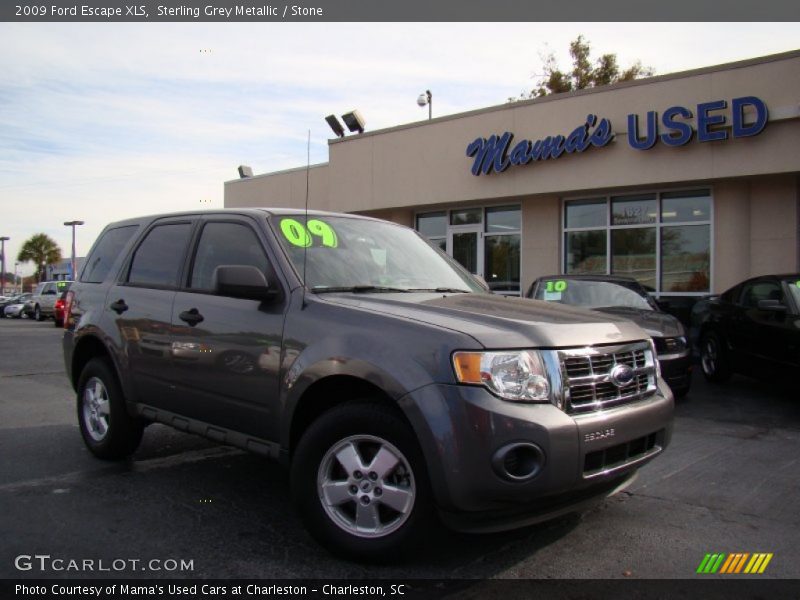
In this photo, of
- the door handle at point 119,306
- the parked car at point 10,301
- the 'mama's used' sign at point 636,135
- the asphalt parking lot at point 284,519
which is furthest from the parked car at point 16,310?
the door handle at point 119,306

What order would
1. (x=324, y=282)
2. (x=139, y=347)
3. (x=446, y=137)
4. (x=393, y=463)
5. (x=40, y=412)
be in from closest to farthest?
(x=393, y=463), (x=324, y=282), (x=139, y=347), (x=40, y=412), (x=446, y=137)

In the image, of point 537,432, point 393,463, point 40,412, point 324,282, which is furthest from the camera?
point 40,412

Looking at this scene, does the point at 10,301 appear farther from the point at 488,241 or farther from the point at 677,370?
the point at 677,370

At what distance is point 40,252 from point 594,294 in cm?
7434

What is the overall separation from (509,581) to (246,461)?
264 cm

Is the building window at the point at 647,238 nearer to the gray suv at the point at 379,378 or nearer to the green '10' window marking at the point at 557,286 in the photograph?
the green '10' window marking at the point at 557,286

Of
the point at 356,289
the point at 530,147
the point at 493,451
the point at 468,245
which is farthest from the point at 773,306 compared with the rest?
the point at 468,245

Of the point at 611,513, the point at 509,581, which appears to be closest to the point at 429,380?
the point at 509,581

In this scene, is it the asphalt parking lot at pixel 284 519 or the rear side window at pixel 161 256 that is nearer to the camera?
the asphalt parking lot at pixel 284 519

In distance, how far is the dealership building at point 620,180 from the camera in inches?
441

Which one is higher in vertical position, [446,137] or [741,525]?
[446,137]

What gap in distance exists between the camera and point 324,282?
3688 mm

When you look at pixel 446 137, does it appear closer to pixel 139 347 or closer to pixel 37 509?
pixel 139 347

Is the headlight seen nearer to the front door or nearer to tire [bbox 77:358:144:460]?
tire [bbox 77:358:144:460]
